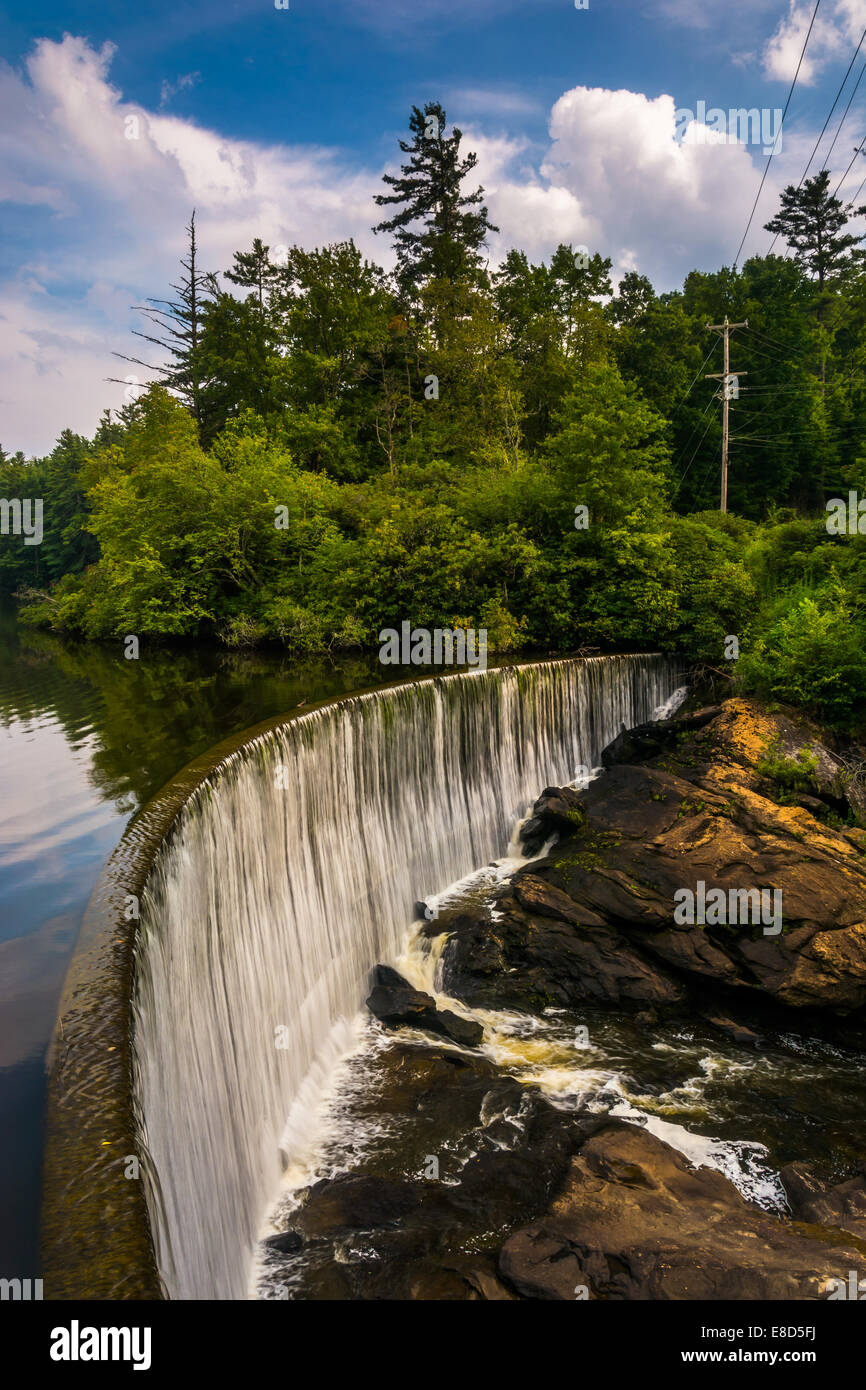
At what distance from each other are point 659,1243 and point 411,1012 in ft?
14.0

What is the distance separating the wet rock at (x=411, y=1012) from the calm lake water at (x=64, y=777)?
358 centimetres

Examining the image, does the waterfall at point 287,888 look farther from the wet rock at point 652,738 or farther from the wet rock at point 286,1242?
the wet rock at point 652,738

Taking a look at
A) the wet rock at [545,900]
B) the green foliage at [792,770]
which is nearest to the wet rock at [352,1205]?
the wet rock at [545,900]

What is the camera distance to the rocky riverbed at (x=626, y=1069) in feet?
18.5

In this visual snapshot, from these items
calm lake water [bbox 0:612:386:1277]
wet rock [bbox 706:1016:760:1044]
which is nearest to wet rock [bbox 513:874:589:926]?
wet rock [bbox 706:1016:760:1044]

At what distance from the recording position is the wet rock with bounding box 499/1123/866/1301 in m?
5.04

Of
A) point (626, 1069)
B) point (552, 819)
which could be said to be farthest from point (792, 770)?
point (626, 1069)

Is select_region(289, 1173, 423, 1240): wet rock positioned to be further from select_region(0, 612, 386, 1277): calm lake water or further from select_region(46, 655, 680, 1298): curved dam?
select_region(0, 612, 386, 1277): calm lake water

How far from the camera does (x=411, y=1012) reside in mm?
9359

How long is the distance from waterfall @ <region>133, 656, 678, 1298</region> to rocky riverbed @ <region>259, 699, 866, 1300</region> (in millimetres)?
589

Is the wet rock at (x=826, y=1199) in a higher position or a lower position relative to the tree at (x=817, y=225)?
lower

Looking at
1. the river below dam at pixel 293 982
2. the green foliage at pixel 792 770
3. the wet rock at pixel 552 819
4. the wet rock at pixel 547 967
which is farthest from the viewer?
the wet rock at pixel 552 819
